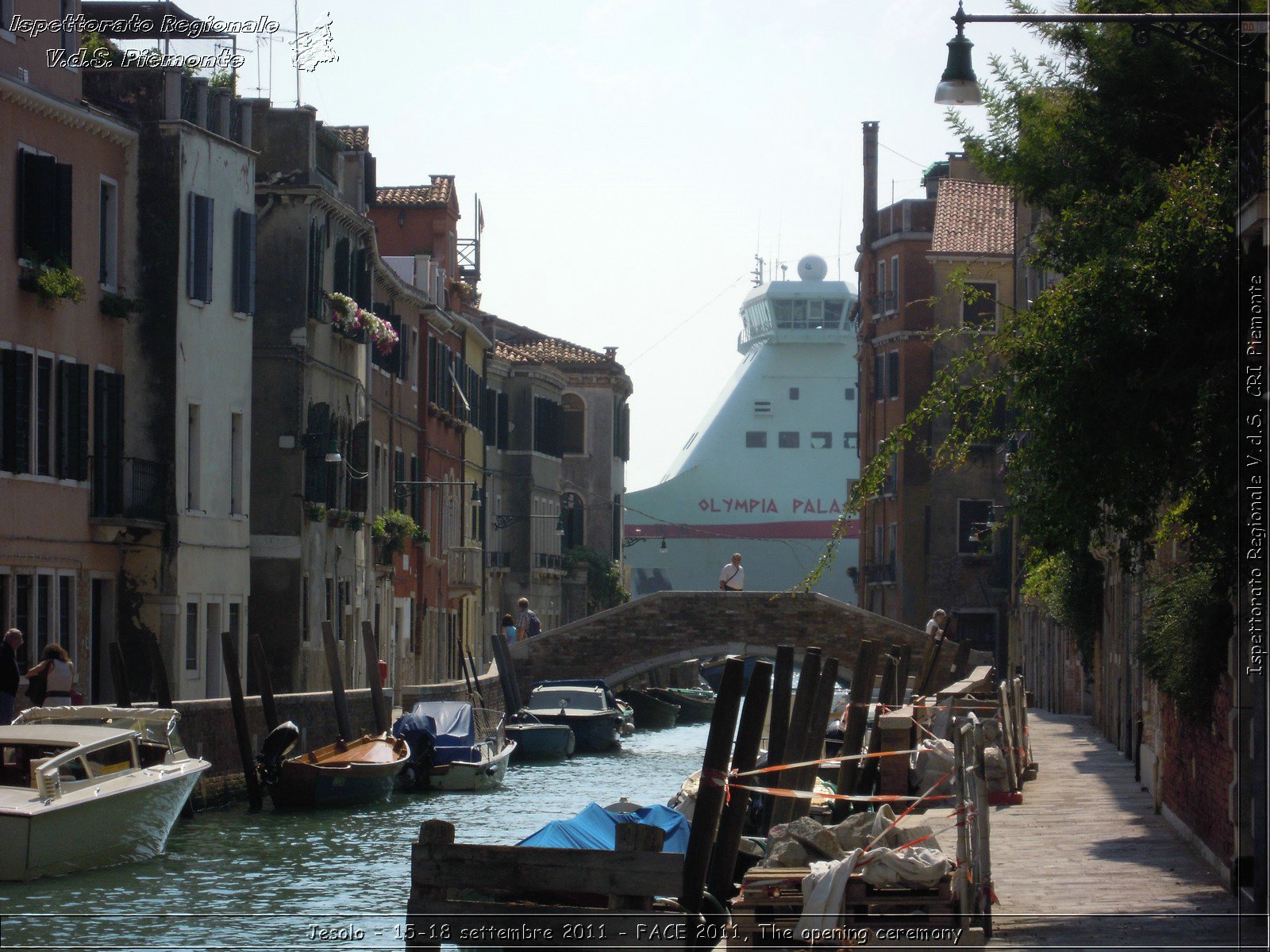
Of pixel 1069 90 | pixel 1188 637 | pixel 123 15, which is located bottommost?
pixel 1188 637

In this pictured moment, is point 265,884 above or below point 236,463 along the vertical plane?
below

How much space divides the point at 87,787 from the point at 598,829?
4.42m

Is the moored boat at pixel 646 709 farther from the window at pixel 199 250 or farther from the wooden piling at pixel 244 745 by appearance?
the wooden piling at pixel 244 745

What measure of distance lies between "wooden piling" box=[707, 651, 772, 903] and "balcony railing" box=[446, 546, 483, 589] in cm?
2782

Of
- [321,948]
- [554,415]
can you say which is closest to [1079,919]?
[321,948]

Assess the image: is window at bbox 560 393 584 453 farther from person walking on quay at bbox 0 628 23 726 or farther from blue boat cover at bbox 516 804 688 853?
blue boat cover at bbox 516 804 688 853

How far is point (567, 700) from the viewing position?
36.1 metres

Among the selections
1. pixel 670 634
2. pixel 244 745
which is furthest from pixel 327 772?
pixel 670 634

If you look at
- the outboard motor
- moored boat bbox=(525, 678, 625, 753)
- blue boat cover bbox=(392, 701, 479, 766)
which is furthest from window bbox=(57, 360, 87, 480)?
moored boat bbox=(525, 678, 625, 753)

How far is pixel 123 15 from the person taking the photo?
24.6m

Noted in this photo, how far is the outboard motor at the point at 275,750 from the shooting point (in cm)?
2128

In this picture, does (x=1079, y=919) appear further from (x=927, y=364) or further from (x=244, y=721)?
(x=927, y=364)

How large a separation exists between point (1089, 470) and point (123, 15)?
1740cm

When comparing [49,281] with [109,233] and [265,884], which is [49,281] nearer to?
[109,233]
